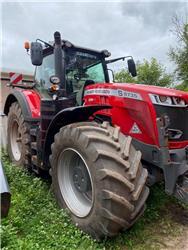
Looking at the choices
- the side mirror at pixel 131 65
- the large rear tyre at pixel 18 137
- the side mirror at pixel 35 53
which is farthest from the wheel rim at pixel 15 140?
the side mirror at pixel 131 65

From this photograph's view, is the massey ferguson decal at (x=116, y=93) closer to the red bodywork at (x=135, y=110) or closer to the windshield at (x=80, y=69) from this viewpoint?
the red bodywork at (x=135, y=110)

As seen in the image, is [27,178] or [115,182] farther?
[27,178]

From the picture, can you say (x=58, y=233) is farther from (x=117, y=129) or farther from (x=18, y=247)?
(x=117, y=129)

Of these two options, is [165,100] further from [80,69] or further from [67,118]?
[80,69]

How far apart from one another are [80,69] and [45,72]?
2.10 feet

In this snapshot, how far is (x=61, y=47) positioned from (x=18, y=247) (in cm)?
265

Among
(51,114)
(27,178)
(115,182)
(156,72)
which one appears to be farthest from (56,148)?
(156,72)

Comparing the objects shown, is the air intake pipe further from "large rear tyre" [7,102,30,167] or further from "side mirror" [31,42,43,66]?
"large rear tyre" [7,102,30,167]

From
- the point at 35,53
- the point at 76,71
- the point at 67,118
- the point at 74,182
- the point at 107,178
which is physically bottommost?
the point at 74,182

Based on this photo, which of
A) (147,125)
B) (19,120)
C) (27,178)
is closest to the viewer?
(147,125)

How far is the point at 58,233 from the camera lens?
2812mm

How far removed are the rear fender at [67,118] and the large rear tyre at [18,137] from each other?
2.80 ft

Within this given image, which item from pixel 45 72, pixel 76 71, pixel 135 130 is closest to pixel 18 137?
pixel 45 72

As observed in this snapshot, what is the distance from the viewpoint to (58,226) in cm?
292
